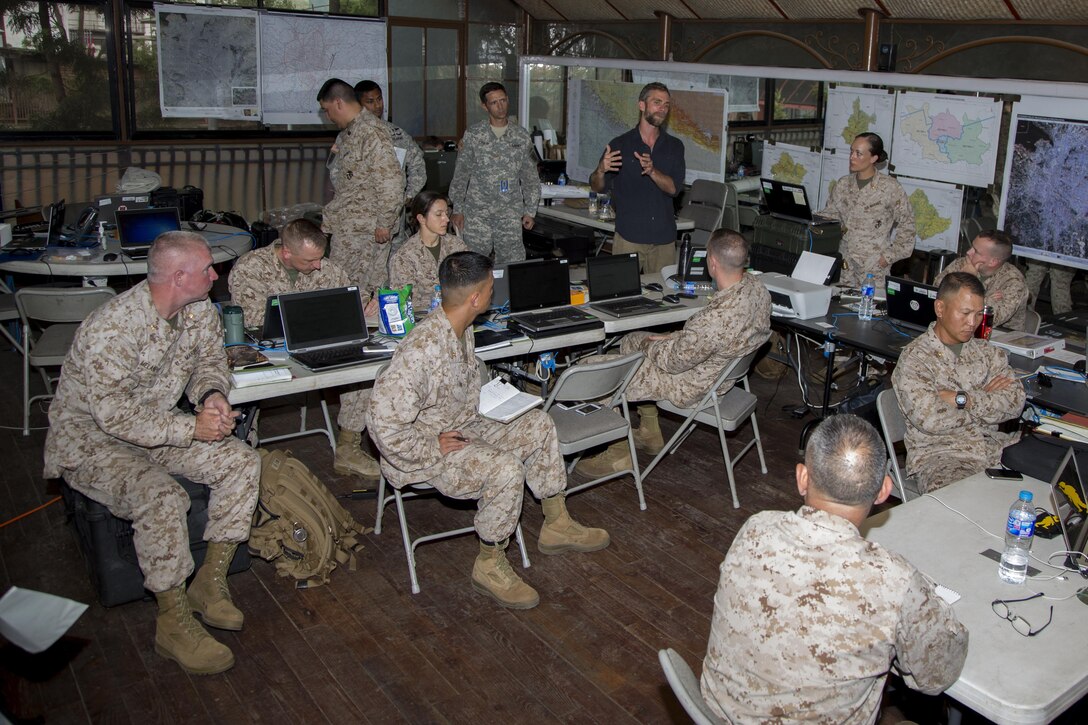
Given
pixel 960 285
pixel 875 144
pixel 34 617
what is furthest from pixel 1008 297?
pixel 34 617

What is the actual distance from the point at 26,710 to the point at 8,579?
99 centimetres

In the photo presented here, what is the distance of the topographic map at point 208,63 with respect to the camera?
395 inches

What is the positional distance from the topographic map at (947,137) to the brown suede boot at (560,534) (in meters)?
4.56

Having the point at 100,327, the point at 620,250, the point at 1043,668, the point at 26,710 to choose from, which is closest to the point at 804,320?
the point at 620,250

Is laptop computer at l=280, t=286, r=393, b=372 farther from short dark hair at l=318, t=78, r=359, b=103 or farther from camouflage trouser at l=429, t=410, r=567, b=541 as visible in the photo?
short dark hair at l=318, t=78, r=359, b=103

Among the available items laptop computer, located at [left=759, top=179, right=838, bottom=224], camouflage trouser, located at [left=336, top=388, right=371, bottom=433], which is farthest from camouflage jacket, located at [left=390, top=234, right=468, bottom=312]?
laptop computer, located at [left=759, top=179, right=838, bottom=224]

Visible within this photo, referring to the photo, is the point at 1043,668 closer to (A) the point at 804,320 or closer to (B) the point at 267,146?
(A) the point at 804,320

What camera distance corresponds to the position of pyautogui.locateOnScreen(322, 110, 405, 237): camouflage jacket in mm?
6715

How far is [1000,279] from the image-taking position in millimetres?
5699

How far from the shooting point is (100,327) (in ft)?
12.3

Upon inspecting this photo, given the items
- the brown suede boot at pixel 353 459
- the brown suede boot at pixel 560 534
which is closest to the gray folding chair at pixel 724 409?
the brown suede boot at pixel 560 534

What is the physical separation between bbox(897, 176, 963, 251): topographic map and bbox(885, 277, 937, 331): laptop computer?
1991 mm

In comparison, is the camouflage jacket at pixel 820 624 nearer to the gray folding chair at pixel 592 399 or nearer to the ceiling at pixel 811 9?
the gray folding chair at pixel 592 399

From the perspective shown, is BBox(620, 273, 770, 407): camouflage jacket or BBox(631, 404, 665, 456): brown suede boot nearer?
BBox(620, 273, 770, 407): camouflage jacket
